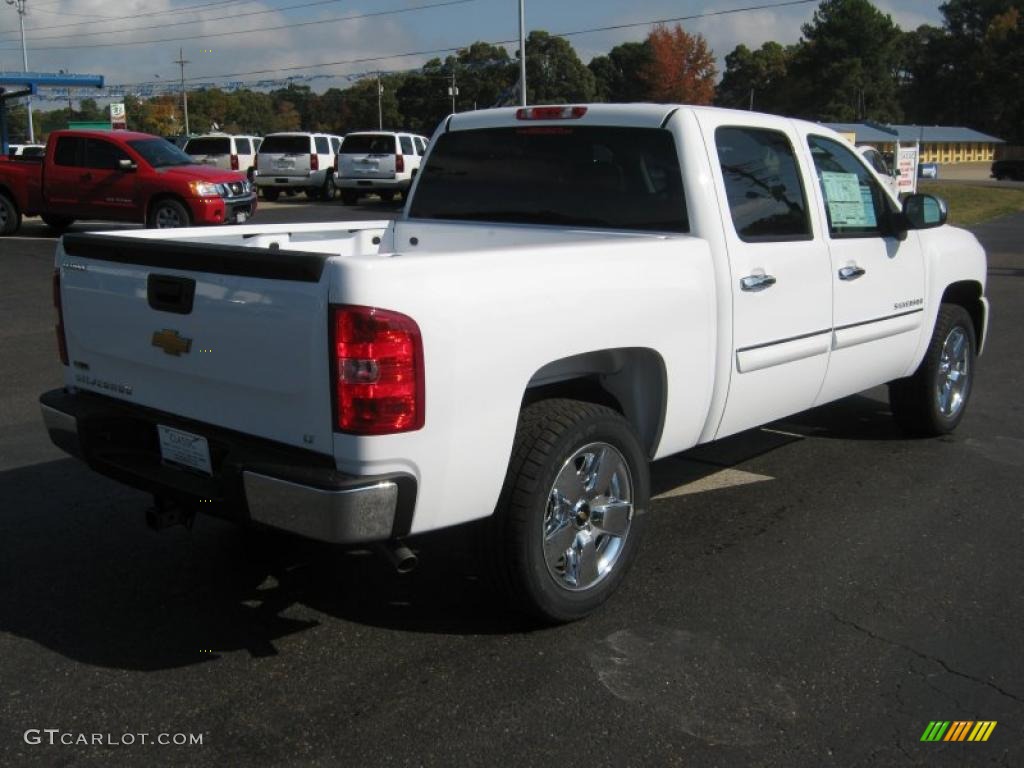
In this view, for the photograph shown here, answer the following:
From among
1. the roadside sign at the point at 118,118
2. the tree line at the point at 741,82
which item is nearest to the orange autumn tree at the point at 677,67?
the tree line at the point at 741,82

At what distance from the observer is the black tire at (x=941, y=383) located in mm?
6141

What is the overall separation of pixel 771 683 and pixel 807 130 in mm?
2900

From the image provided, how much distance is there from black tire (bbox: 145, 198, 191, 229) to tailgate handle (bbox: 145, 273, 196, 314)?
14069 mm

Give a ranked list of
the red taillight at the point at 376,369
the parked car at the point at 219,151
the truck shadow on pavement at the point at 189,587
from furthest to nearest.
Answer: the parked car at the point at 219,151 < the truck shadow on pavement at the point at 189,587 < the red taillight at the point at 376,369

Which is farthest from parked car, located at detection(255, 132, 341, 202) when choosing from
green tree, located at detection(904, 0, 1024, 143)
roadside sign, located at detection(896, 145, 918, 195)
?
green tree, located at detection(904, 0, 1024, 143)

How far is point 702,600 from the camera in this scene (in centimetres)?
409

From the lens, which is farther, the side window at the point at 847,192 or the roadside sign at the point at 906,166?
the roadside sign at the point at 906,166

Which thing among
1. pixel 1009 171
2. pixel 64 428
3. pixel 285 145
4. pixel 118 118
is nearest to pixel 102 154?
pixel 285 145

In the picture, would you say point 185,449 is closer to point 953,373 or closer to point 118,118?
point 953,373

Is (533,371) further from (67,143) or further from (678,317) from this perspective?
(67,143)

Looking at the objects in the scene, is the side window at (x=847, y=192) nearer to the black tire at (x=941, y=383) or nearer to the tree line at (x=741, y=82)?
the black tire at (x=941, y=383)

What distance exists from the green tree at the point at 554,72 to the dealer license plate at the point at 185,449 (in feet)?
223

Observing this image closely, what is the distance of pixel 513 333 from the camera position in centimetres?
337

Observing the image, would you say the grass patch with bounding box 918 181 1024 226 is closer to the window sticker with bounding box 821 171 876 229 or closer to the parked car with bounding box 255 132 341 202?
the parked car with bounding box 255 132 341 202
